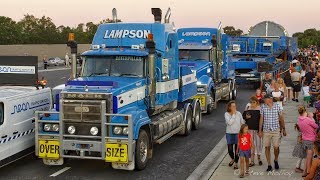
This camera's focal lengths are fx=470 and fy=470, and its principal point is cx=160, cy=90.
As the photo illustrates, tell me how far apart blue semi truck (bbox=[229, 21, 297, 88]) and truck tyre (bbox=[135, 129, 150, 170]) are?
1696 centimetres

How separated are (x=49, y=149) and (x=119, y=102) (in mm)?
1927

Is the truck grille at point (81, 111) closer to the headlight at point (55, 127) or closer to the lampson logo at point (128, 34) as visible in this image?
the headlight at point (55, 127)

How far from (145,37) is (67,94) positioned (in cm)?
328

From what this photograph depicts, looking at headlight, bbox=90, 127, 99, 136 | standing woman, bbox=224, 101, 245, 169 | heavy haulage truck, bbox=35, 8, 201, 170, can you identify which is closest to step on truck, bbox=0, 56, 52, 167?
heavy haulage truck, bbox=35, 8, 201, 170

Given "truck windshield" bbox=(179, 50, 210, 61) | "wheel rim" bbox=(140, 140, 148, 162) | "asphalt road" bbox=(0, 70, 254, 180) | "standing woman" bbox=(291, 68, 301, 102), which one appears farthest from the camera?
"standing woman" bbox=(291, 68, 301, 102)

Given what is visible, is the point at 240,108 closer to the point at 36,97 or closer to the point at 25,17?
the point at 36,97

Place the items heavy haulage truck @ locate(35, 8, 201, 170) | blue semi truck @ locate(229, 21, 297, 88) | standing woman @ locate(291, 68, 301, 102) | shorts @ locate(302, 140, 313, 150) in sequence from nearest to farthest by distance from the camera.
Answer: shorts @ locate(302, 140, 313, 150)
heavy haulage truck @ locate(35, 8, 201, 170)
standing woman @ locate(291, 68, 301, 102)
blue semi truck @ locate(229, 21, 297, 88)

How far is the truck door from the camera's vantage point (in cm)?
1051

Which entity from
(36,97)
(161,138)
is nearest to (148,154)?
(161,138)

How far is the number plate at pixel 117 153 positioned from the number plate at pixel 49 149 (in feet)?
4.06

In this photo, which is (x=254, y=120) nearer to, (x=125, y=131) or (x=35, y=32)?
(x=125, y=131)

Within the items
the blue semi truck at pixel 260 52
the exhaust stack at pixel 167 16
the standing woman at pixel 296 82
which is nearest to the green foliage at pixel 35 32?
the blue semi truck at pixel 260 52

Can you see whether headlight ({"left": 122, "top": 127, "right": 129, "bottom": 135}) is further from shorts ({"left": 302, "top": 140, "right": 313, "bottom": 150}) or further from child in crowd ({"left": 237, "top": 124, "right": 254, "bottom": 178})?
shorts ({"left": 302, "top": 140, "right": 313, "bottom": 150})

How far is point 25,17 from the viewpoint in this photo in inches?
4892
